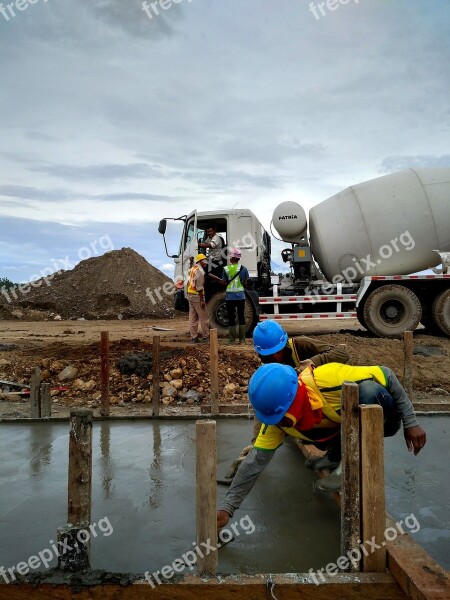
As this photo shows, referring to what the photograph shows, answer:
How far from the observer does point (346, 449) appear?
2439mm

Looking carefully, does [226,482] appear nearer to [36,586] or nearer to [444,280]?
[36,586]

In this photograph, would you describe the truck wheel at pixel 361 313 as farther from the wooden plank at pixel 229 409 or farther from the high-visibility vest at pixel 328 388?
the high-visibility vest at pixel 328 388

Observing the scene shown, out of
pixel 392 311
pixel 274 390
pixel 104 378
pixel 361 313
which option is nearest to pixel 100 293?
pixel 361 313

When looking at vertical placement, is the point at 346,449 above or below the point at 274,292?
below

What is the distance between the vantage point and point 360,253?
1032cm

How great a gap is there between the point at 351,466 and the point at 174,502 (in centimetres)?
139

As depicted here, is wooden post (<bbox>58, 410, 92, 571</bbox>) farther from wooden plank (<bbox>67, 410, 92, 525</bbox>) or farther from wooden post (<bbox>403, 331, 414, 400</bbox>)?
wooden post (<bbox>403, 331, 414, 400</bbox>)

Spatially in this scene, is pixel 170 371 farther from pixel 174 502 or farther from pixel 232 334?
pixel 174 502

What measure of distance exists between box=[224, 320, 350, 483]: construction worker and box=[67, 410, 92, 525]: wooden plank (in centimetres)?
138

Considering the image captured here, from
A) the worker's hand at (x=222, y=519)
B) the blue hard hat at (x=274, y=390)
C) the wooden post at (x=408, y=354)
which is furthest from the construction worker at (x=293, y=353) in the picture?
the wooden post at (x=408, y=354)

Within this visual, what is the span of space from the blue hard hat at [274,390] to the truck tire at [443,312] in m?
8.23

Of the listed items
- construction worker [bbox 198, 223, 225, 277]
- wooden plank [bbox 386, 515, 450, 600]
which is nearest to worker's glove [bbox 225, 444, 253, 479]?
wooden plank [bbox 386, 515, 450, 600]

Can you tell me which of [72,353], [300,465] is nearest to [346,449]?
[300,465]

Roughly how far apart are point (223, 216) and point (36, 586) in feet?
27.9
